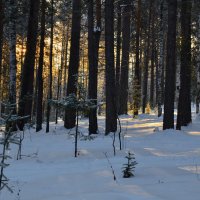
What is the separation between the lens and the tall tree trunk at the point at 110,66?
1439 cm

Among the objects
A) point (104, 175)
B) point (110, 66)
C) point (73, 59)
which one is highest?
point (73, 59)

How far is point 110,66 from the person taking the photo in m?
14.5

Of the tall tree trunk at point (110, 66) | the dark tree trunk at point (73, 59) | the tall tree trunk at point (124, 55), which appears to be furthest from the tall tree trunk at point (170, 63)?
the tall tree trunk at point (124, 55)

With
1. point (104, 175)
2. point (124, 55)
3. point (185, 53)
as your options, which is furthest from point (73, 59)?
point (104, 175)

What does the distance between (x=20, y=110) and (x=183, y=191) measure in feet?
40.3

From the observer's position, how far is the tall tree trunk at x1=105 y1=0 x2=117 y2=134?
47.2 ft

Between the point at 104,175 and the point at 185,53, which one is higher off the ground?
the point at 185,53

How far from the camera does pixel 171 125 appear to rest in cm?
1486

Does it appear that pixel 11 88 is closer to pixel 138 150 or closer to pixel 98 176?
pixel 138 150

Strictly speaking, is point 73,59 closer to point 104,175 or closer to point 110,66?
point 110,66

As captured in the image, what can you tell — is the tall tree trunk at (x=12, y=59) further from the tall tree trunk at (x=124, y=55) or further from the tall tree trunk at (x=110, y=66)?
the tall tree trunk at (x=124, y=55)

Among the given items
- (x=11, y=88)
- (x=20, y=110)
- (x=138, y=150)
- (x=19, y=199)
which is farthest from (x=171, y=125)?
(x=19, y=199)

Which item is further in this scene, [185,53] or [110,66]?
[185,53]

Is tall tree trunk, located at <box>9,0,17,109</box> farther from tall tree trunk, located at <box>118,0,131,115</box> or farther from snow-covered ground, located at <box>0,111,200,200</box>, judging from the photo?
tall tree trunk, located at <box>118,0,131,115</box>
